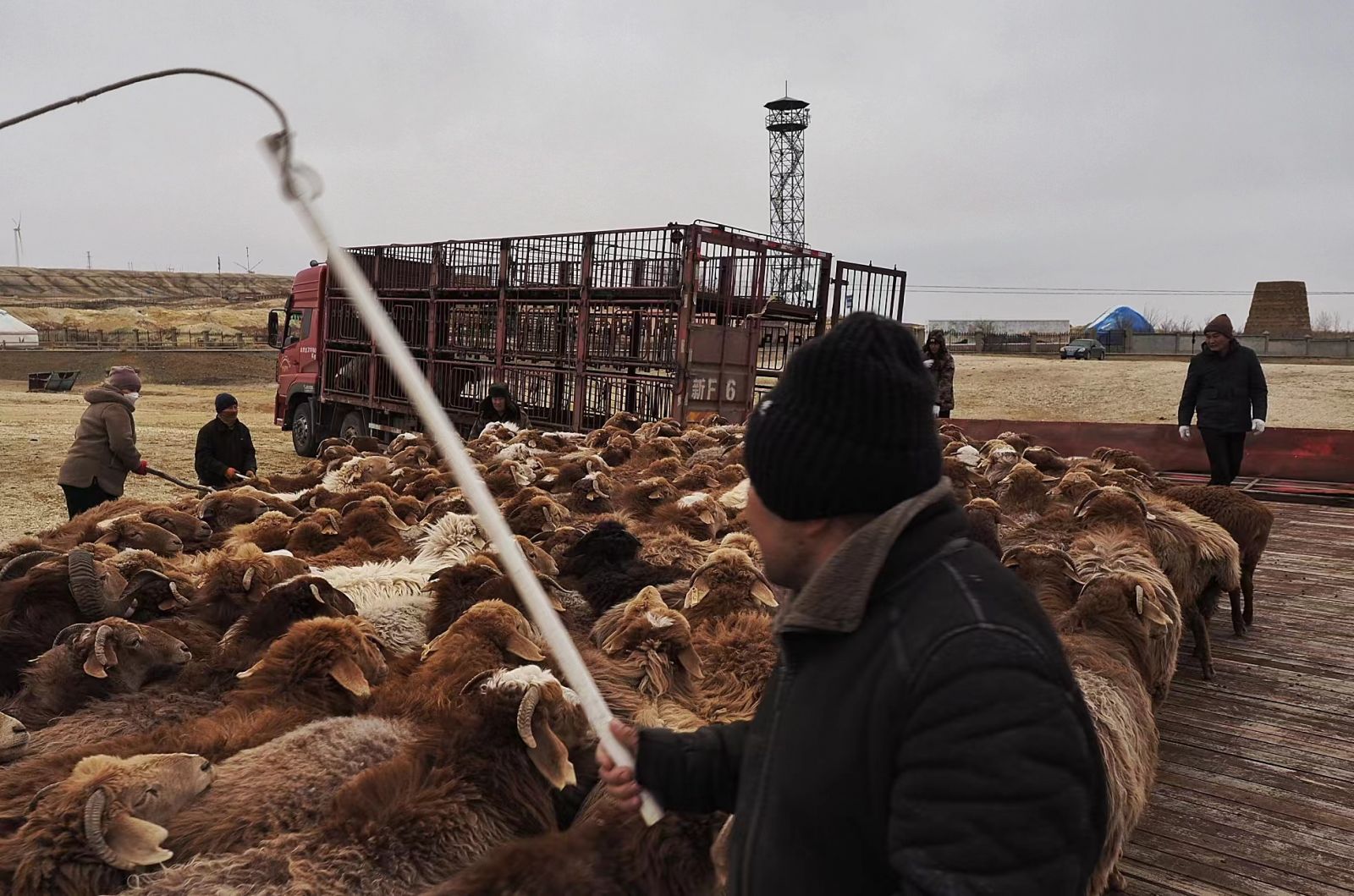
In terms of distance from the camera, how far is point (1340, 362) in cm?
4353

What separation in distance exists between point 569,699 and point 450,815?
1.80ft

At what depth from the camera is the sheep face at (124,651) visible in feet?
14.2

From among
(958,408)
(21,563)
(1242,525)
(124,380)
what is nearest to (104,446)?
(124,380)

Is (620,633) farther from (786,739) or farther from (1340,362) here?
(1340,362)

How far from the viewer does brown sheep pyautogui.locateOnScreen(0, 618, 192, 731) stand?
431cm

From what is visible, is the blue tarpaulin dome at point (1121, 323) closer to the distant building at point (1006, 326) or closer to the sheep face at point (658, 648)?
the distant building at point (1006, 326)

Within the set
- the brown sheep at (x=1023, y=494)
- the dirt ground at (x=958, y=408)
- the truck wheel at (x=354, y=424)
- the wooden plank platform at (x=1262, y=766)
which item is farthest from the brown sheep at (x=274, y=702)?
the truck wheel at (x=354, y=424)

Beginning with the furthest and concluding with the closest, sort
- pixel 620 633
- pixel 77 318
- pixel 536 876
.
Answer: pixel 77 318 → pixel 620 633 → pixel 536 876

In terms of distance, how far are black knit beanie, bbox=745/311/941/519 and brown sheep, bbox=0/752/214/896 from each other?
7.89 feet

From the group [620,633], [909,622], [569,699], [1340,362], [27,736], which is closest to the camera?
[909,622]

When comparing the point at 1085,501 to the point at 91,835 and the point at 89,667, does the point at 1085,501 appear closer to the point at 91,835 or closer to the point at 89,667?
the point at 89,667

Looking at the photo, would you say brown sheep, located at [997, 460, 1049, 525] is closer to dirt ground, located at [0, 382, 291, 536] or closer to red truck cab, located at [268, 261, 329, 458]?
dirt ground, located at [0, 382, 291, 536]

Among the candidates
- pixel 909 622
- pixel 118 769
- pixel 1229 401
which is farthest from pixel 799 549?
pixel 1229 401

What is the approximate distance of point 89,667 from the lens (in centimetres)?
421
